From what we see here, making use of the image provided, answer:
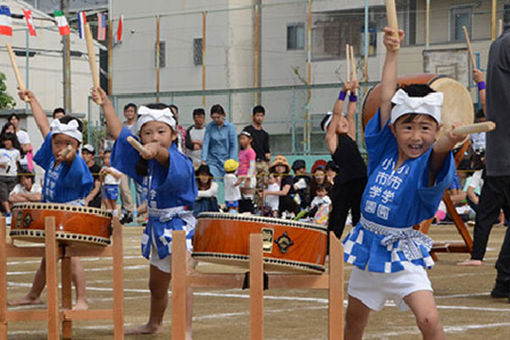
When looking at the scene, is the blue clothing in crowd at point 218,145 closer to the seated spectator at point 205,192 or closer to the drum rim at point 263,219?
the seated spectator at point 205,192

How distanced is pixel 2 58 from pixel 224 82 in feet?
41.8

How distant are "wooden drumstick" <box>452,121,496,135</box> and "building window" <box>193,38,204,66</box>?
79.1 feet

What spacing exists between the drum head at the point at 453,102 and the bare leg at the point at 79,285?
13.1ft

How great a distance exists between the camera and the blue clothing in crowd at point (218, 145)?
16587 mm

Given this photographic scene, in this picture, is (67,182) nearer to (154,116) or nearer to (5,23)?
(154,116)

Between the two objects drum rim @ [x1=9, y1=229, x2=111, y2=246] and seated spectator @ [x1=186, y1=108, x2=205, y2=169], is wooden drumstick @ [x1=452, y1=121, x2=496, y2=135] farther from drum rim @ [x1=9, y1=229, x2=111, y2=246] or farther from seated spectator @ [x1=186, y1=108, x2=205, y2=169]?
seated spectator @ [x1=186, y1=108, x2=205, y2=169]

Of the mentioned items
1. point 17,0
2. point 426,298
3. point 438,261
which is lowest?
point 438,261

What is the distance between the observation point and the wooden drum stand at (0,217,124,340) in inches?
219

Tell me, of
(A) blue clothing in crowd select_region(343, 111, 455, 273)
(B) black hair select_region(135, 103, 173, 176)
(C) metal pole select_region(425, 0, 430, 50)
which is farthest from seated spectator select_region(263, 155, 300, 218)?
(A) blue clothing in crowd select_region(343, 111, 455, 273)

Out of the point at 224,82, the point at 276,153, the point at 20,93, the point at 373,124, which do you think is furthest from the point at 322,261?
the point at 224,82

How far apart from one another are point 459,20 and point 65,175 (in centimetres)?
2054

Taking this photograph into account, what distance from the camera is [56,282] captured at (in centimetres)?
559

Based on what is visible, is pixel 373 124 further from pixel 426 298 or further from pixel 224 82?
pixel 224 82

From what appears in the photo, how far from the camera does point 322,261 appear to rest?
4852mm
